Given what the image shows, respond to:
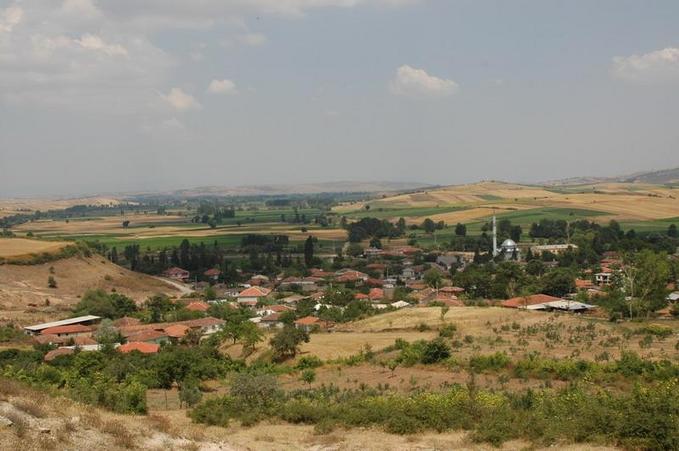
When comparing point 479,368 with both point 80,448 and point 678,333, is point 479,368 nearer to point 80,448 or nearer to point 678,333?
point 678,333

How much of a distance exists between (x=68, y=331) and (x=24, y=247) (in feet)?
104

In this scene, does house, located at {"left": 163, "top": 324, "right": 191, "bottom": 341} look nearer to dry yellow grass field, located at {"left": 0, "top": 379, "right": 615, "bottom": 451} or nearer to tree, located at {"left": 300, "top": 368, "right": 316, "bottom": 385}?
tree, located at {"left": 300, "top": 368, "right": 316, "bottom": 385}

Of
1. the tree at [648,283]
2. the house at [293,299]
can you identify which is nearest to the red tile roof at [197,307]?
the house at [293,299]

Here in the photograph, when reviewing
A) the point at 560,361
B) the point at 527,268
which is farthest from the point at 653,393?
the point at 527,268

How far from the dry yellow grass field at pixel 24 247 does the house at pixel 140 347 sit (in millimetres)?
34150

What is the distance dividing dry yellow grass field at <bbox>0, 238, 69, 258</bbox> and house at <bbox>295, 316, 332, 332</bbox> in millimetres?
35240

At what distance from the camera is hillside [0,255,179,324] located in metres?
54.8

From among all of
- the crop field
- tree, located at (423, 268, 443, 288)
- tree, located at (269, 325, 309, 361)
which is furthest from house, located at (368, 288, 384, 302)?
the crop field

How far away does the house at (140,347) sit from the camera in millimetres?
36906

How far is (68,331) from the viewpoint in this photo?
45375 mm

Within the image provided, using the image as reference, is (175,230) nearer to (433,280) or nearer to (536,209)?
(536,209)

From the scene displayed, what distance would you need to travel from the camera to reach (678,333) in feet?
109

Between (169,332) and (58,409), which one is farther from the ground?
(58,409)

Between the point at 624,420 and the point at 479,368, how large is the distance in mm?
12721
